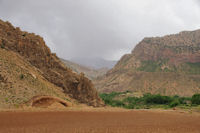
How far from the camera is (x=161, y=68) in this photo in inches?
4587

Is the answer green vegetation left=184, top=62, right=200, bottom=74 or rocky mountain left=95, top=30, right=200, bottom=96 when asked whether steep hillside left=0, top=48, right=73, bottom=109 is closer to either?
rocky mountain left=95, top=30, right=200, bottom=96

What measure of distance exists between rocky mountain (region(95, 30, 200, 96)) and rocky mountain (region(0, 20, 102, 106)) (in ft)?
235

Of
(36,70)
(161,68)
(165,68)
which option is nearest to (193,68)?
(165,68)

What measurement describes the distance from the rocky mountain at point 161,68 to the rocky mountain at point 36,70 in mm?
71602

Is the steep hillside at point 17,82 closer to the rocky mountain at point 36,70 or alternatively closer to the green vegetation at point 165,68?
the rocky mountain at point 36,70

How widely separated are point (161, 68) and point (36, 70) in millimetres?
101253

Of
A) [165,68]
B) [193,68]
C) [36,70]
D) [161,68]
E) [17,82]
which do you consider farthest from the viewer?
[161,68]

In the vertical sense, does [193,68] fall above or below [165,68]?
below

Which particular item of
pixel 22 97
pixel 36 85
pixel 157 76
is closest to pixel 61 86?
pixel 36 85

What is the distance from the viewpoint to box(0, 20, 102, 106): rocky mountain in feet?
76.0

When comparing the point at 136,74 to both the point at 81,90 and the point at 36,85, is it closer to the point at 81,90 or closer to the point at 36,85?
the point at 81,90

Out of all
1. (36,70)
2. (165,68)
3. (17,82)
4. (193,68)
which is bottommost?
(17,82)

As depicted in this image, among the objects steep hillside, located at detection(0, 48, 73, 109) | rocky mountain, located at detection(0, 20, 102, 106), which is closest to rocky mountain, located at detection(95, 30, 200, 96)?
rocky mountain, located at detection(0, 20, 102, 106)

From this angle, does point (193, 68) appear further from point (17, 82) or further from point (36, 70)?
point (17, 82)
